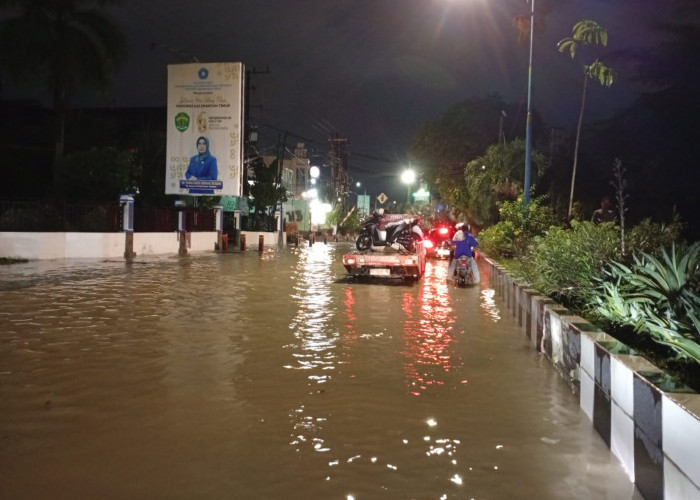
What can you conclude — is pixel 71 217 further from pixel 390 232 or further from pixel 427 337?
pixel 427 337

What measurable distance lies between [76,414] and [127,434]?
747mm

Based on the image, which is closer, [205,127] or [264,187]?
[205,127]

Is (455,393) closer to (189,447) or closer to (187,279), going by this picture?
(189,447)

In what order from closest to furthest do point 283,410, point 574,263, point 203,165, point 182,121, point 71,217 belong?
point 283,410 < point 574,263 < point 71,217 < point 182,121 < point 203,165

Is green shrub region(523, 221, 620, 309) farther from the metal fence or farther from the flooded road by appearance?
the metal fence

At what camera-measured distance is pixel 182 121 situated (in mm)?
28125

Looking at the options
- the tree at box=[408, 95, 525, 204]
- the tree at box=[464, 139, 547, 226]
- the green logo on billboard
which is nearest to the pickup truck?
the tree at box=[464, 139, 547, 226]

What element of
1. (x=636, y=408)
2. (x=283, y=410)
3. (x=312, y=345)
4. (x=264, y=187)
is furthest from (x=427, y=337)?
(x=264, y=187)

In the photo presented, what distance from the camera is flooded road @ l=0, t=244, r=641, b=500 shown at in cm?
411

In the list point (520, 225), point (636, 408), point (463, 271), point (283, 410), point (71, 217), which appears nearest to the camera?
point (636, 408)

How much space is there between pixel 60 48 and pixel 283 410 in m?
26.1

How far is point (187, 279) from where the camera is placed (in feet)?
56.5

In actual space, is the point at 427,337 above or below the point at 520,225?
below

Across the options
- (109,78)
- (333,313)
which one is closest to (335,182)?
(109,78)
